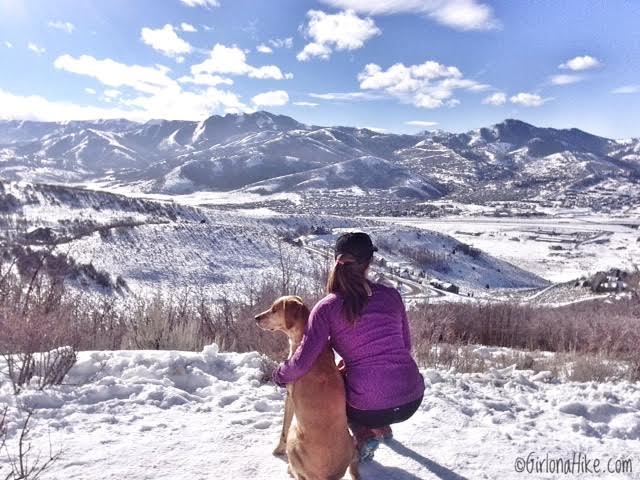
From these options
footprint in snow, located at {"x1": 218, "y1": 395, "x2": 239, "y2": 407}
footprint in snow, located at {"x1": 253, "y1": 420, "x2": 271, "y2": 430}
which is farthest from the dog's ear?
footprint in snow, located at {"x1": 218, "y1": 395, "x2": 239, "y2": 407}

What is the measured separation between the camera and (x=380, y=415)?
11.1 ft

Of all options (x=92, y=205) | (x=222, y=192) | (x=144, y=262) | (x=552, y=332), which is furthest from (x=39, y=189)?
(x=222, y=192)

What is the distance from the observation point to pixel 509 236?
323ft

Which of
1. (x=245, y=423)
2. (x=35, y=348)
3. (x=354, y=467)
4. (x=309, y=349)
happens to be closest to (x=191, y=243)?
(x=35, y=348)

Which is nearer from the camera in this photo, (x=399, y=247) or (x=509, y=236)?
(x=399, y=247)

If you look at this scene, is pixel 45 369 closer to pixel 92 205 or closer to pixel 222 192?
pixel 92 205

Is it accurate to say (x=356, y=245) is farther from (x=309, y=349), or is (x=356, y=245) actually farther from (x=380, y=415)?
(x=380, y=415)

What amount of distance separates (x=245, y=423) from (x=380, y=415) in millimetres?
1432

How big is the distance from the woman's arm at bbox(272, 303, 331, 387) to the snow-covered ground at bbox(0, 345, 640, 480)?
867 millimetres

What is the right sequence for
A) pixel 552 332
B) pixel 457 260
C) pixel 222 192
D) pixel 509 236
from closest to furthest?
pixel 552 332 < pixel 457 260 < pixel 509 236 < pixel 222 192

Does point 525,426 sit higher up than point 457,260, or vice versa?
point 525,426

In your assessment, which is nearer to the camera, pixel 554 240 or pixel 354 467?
pixel 354 467

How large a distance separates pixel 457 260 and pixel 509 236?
39982 millimetres

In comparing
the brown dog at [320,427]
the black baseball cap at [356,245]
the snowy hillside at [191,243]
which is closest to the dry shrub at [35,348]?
the brown dog at [320,427]
